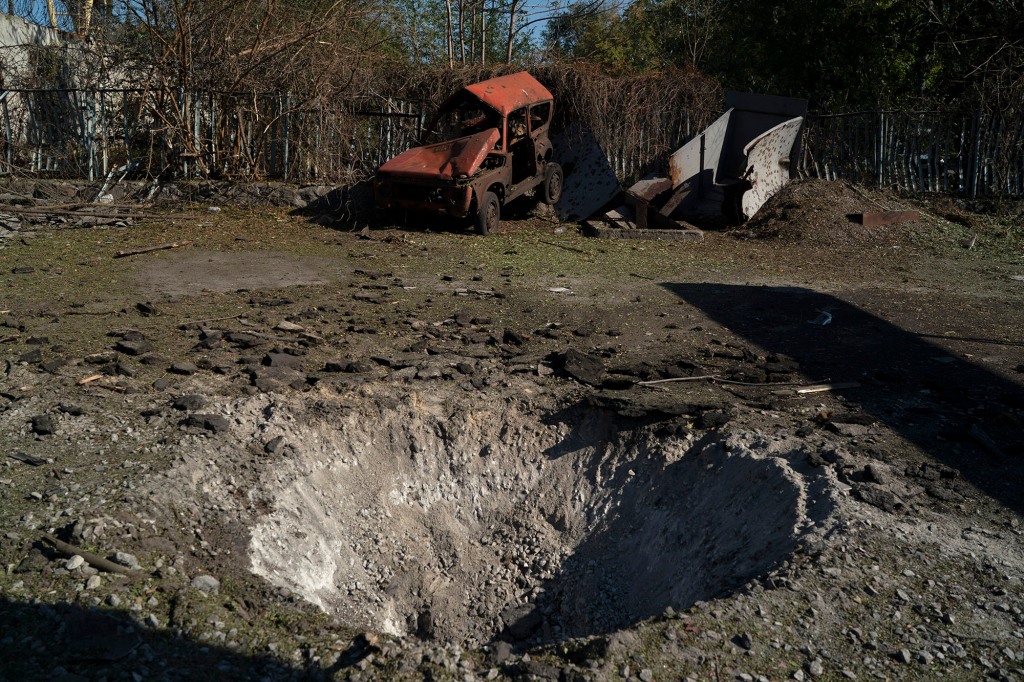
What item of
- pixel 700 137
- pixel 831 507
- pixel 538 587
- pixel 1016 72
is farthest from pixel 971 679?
pixel 1016 72

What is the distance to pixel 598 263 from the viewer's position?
9.85m

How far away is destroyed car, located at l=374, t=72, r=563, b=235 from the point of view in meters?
10.9

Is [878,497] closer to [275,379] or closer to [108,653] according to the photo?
[108,653]

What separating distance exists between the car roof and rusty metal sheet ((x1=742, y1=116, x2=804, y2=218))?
10.9 ft

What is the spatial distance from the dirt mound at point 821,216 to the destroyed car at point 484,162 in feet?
10.9

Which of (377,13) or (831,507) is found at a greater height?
(377,13)

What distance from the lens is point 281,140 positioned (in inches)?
508

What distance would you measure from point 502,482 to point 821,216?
8473 mm

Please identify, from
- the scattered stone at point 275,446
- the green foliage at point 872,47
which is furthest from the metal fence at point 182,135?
the scattered stone at point 275,446

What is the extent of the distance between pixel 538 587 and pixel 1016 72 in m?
12.7

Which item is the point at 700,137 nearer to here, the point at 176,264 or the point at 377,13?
the point at 377,13

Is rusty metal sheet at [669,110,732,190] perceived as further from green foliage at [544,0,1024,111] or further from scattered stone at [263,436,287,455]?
scattered stone at [263,436,287,455]

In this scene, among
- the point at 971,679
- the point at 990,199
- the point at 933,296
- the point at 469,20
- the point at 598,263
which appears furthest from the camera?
the point at 469,20

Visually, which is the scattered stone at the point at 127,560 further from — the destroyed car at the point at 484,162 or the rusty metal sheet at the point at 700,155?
the rusty metal sheet at the point at 700,155
